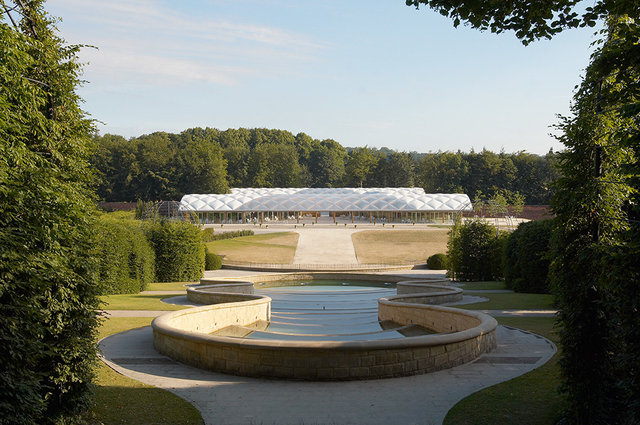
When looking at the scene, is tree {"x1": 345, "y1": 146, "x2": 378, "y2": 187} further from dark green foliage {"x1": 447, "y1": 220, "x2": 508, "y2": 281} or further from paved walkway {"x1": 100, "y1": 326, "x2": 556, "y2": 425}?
paved walkway {"x1": 100, "y1": 326, "x2": 556, "y2": 425}

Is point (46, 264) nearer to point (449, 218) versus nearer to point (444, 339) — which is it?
point (444, 339)

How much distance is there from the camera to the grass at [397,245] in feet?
137

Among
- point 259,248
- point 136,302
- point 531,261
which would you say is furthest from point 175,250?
point 531,261

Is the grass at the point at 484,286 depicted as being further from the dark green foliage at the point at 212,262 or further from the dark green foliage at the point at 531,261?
the dark green foliage at the point at 212,262

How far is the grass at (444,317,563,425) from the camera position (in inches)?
290

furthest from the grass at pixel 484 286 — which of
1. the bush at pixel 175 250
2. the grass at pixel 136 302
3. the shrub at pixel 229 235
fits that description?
the shrub at pixel 229 235

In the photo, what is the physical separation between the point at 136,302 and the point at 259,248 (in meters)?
24.4

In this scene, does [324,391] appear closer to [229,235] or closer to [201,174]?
[229,235]

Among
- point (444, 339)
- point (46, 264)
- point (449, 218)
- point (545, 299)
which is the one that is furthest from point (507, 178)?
point (46, 264)

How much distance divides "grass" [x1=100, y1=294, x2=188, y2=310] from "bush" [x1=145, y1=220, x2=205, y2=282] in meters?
6.26

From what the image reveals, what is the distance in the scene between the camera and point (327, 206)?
73438mm

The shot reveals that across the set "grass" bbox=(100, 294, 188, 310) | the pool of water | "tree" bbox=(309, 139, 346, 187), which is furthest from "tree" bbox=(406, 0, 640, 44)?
"tree" bbox=(309, 139, 346, 187)

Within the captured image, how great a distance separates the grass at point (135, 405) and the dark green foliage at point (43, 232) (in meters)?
0.63

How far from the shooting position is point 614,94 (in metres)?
6.38
